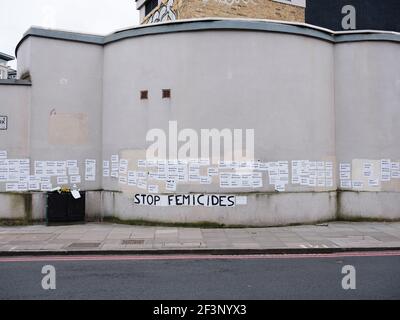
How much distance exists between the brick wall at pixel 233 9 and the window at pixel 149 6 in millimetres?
1523

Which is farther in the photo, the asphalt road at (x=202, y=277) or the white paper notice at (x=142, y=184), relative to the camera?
the white paper notice at (x=142, y=184)

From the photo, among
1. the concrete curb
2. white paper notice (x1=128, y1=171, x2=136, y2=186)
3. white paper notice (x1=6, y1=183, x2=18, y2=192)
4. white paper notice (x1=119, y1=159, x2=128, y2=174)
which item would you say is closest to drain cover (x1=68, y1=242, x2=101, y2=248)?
the concrete curb

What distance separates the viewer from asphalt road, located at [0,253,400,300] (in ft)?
23.4

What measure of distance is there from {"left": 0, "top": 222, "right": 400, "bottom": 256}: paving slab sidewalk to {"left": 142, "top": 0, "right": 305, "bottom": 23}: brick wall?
9810 mm

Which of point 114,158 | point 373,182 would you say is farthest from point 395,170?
point 114,158

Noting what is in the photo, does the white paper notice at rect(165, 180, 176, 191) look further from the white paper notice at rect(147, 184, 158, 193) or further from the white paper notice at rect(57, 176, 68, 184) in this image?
the white paper notice at rect(57, 176, 68, 184)

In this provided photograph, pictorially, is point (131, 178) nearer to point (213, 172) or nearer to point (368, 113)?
point (213, 172)

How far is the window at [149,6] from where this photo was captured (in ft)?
76.0

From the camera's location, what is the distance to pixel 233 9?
19.7 meters

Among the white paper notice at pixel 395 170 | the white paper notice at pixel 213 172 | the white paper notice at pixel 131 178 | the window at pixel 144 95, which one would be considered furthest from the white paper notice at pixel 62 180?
the white paper notice at pixel 395 170

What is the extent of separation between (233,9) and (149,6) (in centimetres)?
618

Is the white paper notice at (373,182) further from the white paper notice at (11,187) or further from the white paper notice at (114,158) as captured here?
the white paper notice at (11,187)
